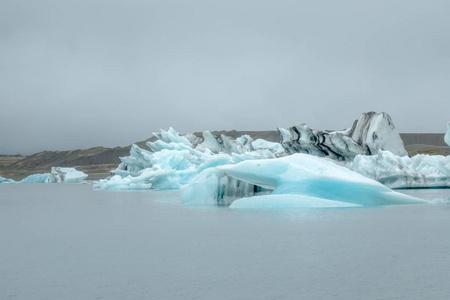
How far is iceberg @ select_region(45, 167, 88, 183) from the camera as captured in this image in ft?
145

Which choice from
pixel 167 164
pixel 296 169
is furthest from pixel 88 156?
pixel 296 169

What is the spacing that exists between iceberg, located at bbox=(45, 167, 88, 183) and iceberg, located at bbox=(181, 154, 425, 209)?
34.1m

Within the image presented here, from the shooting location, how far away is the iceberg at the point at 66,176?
4409 cm

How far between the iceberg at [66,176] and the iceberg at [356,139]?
988 inches

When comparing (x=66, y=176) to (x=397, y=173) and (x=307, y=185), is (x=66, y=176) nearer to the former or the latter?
(x=397, y=173)

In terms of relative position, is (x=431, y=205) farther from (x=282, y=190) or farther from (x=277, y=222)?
(x=277, y=222)

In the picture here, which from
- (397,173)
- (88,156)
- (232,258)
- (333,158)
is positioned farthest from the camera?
(88,156)

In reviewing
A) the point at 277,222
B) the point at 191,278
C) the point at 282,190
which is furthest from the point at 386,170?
the point at 191,278

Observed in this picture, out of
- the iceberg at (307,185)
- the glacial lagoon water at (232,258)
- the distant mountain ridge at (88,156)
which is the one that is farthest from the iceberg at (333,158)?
the distant mountain ridge at (88,156)

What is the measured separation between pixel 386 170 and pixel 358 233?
13674 millimetres

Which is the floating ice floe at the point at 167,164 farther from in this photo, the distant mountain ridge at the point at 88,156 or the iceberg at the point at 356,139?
the distant mountain ridge at the point at 88,156

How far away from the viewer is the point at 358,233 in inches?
280

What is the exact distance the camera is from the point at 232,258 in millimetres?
5449

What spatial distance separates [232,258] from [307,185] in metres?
6.16
